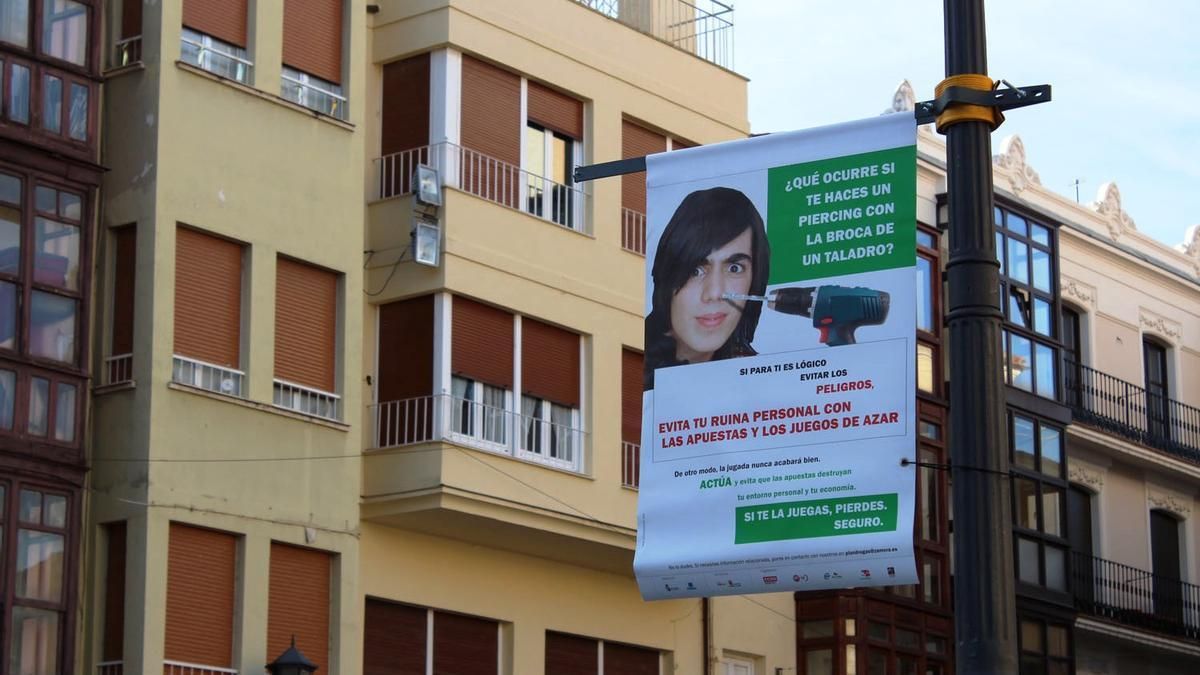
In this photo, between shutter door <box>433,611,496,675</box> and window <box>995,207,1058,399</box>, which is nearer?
shutter door <box>433,611,496,675</box>

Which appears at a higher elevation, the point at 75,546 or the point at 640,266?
the point at 640,266

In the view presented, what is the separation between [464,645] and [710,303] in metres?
15.5

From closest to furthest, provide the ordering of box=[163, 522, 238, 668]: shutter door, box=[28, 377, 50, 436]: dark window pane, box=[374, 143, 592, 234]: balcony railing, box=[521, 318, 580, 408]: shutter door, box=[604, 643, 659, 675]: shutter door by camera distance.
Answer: box=[28, 377, 50, 436]: dark window pane
box=[163, 522, 238, 668]: shutter door
box=[374, 143, 592, 234]: balcony railing
box=[521, 318, 580, 408]: shutter door
box=[604, 643, 659, 675]: shutter door

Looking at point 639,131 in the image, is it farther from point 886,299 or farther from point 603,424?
point 886,299

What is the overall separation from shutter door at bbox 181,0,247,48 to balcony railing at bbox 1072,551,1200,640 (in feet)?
61.4

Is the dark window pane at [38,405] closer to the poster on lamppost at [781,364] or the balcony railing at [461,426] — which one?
the balcony railing at [461,426]

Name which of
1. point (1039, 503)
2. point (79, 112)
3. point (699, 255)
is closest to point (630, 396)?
point (79, 112)

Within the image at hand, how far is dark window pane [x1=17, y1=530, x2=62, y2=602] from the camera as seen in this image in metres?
20.9

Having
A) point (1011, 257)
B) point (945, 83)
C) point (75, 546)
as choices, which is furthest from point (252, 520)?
point (1011, 257)

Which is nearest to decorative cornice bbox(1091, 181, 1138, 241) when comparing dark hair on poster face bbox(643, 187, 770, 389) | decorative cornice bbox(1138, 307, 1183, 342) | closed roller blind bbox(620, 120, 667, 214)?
decorative cornice bbox(1138, 307, 1183, 342)

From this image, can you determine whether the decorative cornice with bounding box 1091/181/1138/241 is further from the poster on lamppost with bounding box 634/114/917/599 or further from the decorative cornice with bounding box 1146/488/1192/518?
the poster on lamppost with bounding box 634/114/917/599

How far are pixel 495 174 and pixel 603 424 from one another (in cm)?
347

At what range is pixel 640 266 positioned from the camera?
28.4m

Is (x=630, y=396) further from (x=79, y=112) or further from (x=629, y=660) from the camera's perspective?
(x=79, y=112)
